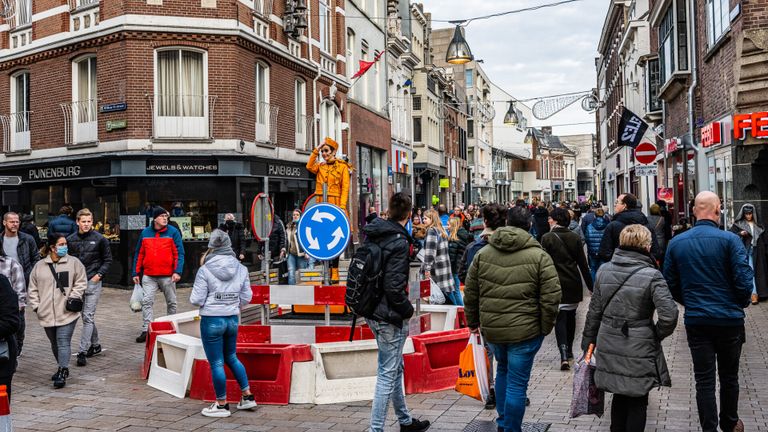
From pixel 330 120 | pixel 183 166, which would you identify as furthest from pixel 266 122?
pixel 330 120

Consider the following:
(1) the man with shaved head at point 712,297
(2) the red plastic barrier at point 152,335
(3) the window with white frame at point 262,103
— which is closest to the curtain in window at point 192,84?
(3) the window with white frame at point 262,103

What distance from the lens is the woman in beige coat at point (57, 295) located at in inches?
319

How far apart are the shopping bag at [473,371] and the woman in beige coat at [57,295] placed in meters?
4.48

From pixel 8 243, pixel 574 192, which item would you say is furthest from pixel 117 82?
pixel 574 192

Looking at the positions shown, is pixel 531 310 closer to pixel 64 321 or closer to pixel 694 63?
pixel 64 321

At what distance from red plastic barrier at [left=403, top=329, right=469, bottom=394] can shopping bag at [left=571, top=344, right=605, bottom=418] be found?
2.31 metres

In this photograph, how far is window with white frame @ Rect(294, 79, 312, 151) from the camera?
915 inches

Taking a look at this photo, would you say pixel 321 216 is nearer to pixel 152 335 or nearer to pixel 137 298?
pixel 152 335

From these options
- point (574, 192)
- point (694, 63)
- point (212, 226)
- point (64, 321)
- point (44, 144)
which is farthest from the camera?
point (574, 192)

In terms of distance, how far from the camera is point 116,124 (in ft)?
60.0

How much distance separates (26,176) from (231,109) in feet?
21.3

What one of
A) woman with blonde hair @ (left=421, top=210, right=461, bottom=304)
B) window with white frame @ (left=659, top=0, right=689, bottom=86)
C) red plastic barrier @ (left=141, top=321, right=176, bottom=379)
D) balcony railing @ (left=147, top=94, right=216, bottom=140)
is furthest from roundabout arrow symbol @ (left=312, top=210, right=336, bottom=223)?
window with white frame @ (left=659, top=0, right=689, bottom=86)

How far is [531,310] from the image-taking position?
543 cm

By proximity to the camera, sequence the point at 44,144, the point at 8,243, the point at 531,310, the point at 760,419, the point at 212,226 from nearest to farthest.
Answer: the point at 531,310 < the point at 760,419 < the point at 8,243 < the point at 212,226 < the point at 44,144
